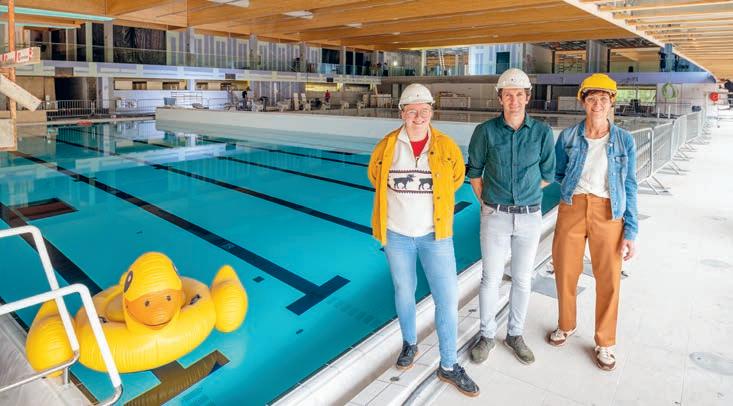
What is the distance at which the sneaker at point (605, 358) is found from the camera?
7.95 feet

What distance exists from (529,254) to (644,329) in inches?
39.2

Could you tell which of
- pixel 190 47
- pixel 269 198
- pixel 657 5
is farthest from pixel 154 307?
pixel 190 47

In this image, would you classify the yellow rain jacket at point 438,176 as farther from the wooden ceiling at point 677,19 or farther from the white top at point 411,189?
the wooden ceiling at point 677,19

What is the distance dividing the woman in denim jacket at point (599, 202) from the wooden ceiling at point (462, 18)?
481 centimetres

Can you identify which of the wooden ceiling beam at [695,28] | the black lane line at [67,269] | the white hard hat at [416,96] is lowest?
the black lane line at [67,269]

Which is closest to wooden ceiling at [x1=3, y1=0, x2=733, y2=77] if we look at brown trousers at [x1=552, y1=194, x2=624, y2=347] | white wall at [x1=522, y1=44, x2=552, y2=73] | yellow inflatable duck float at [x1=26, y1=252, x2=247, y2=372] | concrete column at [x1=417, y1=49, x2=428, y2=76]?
brown trousers at [x1=552, y1=194, x2=624, y2=347]

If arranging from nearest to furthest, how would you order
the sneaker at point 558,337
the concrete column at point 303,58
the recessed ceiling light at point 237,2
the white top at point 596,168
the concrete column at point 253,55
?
the white top at point 596,168, the sneaker at point 558,337, the recessed ceiling light at point 237,2, the concrete column at point 253,55, the concrete column at point 303,58

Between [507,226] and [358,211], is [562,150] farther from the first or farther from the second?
[358,211]

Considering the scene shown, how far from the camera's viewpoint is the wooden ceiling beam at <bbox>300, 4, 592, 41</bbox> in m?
16.4

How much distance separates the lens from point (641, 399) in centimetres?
218

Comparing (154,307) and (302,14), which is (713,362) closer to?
(154,307)

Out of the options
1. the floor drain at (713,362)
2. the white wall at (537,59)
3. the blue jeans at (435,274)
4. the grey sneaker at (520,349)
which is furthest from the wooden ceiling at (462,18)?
the white wall at (537,59)

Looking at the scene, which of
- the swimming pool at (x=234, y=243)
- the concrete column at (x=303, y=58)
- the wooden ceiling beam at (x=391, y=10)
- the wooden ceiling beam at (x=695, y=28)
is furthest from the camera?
the concrete column at (x=303, y=58)

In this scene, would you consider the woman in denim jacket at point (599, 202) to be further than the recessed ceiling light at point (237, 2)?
No
